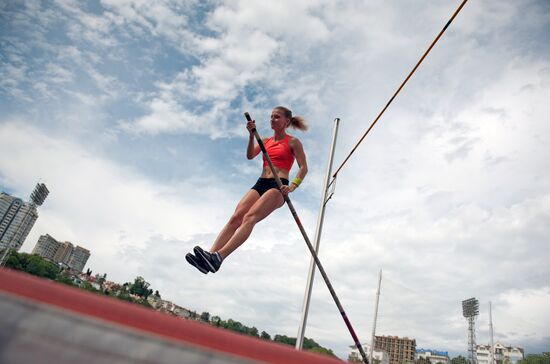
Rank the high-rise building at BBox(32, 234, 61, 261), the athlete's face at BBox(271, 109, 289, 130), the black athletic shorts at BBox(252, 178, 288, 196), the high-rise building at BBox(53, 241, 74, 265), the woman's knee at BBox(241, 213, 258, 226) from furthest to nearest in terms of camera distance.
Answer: the high-rise building at BBox(53, 241, 74, 265) → the high-rise building at BBox(32, 234, 61, 261) → the athlete's face at BBox(271, 109, 289, 130) → the black athletic shorts at BBox(252, 178, 288, 196) → the woman's knee at BBox(241, 213, 258, 226)

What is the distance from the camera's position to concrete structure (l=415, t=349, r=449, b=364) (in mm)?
92562

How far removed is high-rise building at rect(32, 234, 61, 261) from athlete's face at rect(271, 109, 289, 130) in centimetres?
15984

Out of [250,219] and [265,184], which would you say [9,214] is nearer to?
[265,184]

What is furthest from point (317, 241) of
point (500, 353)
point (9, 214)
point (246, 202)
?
point (9, 214)

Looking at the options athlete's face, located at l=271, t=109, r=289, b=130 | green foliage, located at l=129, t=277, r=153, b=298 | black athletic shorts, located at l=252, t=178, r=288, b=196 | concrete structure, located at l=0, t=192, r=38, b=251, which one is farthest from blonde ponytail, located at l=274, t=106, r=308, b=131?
concrete structure, located at l=0, t=192, r=38, b=251

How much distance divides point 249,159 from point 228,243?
132 cm

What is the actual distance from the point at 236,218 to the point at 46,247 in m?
169

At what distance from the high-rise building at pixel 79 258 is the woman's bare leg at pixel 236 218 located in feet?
614

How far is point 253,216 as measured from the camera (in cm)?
331

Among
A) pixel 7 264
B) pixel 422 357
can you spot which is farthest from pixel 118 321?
pixel 422 357

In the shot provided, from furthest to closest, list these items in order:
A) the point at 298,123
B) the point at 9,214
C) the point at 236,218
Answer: the point at 9,214
the point at 298,123
the point at 236,218

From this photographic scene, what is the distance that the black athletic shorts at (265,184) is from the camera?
140 inches

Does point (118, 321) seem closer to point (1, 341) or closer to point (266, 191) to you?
point (1, 341)

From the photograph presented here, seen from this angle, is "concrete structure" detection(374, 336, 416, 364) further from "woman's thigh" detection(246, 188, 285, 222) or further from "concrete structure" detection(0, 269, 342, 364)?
"concrete structure" detection(0, 269, 342, 364)
